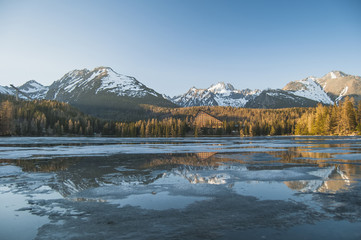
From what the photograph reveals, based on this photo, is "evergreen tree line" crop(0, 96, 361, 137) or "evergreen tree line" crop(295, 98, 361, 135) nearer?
"evergreen tree line" crop(295, 98, 361, 135)

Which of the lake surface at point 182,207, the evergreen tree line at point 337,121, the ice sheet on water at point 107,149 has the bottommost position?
the ice sheet on water at point 107,149

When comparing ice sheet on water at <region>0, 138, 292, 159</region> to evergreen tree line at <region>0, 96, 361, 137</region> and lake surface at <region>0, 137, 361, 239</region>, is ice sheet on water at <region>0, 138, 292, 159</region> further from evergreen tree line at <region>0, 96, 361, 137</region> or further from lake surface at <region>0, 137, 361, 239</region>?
evergreen tree line at <region>0, 96, 361, 137</region>

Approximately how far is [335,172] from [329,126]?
126 meters

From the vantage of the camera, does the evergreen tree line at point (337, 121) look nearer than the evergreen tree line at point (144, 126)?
Yes

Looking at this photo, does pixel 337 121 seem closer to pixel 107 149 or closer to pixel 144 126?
pixel 107 149

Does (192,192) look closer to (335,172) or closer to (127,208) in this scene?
(127,208)

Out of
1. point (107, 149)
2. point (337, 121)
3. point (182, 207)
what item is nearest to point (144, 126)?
point (337, 121)

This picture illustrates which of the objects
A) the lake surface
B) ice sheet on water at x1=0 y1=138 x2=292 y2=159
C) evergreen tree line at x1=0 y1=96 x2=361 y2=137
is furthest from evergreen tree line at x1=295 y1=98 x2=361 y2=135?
the lake surface

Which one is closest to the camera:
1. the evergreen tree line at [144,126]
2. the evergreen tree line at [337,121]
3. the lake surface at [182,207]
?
the lake surface at [182,207]

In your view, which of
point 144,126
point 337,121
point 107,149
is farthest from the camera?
point 144,126

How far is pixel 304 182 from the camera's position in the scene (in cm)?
1355

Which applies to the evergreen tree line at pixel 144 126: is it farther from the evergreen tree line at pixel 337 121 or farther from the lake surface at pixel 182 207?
the lake surface at pixel 182 207

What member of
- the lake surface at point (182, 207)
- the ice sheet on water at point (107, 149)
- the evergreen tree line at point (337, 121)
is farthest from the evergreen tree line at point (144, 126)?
the lake surface at point (182, 207)

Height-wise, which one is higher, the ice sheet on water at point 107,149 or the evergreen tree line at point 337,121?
the evergreen tree line at point 337,121
